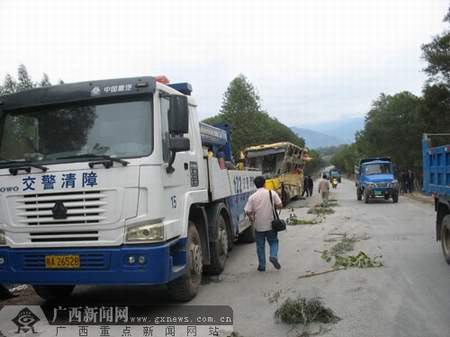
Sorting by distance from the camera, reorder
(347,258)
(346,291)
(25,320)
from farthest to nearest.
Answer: (347,258)
(346,291)
(25,320)

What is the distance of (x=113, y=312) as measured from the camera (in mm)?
Answer: 6480

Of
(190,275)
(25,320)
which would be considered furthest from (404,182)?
(25,320)

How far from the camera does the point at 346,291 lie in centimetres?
704

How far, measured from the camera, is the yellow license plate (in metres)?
5.88

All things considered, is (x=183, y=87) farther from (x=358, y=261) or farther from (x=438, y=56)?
(x=438, y=56)

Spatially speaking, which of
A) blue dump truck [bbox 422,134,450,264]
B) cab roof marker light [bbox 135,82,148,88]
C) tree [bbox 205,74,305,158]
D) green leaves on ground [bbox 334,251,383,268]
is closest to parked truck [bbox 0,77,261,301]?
cab roof marker light [bbox 135,82,148,88]

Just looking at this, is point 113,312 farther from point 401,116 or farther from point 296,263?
point 401,116

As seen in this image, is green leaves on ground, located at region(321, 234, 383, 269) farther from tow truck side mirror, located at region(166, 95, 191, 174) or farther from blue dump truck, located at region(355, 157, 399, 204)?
blue dump truck, located at region(355, 157, 399, 204)

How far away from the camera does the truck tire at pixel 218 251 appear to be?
815cm

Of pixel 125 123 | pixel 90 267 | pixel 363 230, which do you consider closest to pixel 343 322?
pixel 90 267

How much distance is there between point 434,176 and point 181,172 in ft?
17.1

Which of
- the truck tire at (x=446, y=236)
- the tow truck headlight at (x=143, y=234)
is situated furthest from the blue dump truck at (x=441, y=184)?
the tow truck headlight at (x=143, y=234)

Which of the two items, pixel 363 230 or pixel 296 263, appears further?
pixel 363 230

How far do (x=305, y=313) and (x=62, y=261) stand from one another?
287 cm
